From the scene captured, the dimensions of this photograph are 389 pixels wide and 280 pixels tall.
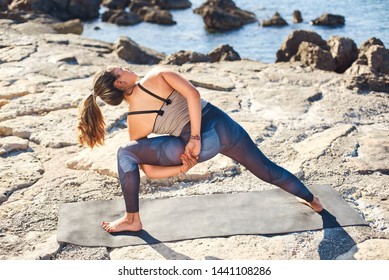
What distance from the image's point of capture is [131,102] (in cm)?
367

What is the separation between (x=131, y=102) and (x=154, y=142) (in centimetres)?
28

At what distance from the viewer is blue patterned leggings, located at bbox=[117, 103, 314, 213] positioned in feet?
11.8

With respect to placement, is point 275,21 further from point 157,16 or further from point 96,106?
point 96,106

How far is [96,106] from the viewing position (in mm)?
3693

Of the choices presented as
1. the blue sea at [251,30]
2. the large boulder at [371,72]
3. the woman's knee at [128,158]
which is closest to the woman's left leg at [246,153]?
the woman's knee at [128,158]

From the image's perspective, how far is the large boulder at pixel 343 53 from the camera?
920cm

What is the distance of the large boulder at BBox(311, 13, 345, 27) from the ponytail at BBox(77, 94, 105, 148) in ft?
57.1

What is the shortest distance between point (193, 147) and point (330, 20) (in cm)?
1817

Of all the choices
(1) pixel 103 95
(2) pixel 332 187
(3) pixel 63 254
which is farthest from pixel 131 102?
(2) pixel 332 187

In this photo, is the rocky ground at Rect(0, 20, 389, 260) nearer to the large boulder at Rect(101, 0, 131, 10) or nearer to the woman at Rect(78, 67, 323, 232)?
the woman at Rect(78, 67, 323, 232)

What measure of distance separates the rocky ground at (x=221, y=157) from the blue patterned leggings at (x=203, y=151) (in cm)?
38

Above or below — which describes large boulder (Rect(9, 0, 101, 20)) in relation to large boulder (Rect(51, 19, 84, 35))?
below

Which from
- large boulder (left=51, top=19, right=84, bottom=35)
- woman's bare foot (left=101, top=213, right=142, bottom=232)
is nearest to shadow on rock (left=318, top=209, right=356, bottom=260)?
woman's bare foot (left=101, top=213, right=142, bottom=232)

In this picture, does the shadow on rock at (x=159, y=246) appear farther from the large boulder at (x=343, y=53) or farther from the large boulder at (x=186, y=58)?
the large boulder at (x=343, y=53)
